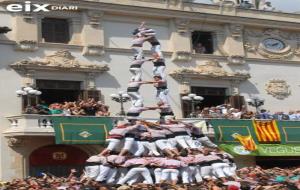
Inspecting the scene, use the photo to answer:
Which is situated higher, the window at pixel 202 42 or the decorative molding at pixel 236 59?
the window at pixel 202 42

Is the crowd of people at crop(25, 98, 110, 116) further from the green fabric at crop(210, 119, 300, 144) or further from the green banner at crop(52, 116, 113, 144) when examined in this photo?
the green fabric at crop(210, 119, 300, 144)

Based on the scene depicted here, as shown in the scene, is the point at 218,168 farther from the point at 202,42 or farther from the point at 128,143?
the point at 202,42

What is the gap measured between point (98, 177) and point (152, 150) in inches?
96.7

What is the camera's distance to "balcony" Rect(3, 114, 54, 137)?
28.0 meters

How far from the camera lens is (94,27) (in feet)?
107

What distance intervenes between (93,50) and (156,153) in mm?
11437

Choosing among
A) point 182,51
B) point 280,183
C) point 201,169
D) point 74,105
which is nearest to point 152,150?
point 201,169

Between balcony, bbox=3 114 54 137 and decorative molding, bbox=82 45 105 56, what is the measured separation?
515 cm

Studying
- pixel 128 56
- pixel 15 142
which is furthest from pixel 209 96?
pixel 15 142

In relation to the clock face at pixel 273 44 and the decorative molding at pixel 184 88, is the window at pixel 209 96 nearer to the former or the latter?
the decorative molding at pixel 184 88

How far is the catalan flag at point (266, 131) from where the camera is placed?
33625 millimetres

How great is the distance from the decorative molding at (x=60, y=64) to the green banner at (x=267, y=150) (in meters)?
7.65

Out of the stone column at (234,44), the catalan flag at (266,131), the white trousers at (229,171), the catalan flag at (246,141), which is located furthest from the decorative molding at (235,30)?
the white trousers at (229,171)

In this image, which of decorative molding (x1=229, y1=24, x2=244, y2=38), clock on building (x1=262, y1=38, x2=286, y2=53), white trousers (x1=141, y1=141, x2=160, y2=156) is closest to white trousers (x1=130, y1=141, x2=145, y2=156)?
white trousers (x1=141, y1=141, x2=160, y2=156)
